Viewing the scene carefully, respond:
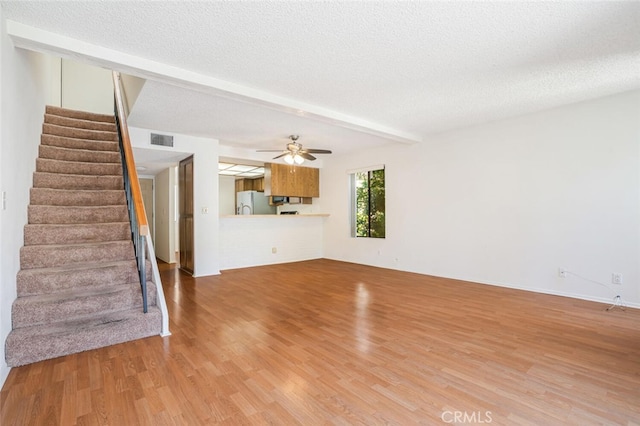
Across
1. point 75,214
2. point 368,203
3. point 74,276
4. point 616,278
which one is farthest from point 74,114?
point 616,278

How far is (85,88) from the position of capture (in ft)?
20.0

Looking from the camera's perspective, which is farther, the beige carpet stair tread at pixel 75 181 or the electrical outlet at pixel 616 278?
the electrical outlet at pixel 616 278

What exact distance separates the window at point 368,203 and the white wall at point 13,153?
5378 mm

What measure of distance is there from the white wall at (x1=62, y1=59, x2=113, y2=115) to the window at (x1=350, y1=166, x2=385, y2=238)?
5.38 m

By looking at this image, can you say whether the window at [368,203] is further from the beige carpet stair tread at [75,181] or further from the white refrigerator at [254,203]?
the beige carpet stair tread at [75,181]

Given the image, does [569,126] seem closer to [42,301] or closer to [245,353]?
[245,353]

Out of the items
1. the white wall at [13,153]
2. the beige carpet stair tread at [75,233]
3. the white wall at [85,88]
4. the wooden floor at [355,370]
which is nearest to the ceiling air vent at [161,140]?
the white wall at [13,153]

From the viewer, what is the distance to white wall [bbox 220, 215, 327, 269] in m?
6.29

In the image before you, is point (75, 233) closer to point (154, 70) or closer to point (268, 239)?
point (154, 70)

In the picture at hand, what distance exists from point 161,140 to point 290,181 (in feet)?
9.69

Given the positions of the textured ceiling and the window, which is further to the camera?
the window

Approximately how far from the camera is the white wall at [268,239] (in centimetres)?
629

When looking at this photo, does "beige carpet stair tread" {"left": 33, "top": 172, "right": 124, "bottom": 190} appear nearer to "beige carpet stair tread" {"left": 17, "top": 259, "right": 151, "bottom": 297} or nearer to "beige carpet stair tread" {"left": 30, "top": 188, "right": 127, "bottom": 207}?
"beige carpet stair tread" {"left": 30, "top": 188, "right": 127, "bottom": 207}

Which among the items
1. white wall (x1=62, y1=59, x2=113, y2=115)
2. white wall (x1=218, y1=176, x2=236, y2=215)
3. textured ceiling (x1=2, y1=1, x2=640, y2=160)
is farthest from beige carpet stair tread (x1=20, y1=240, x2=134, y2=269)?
white wall (x1=218, y1=176, x2=236, y2=215)
